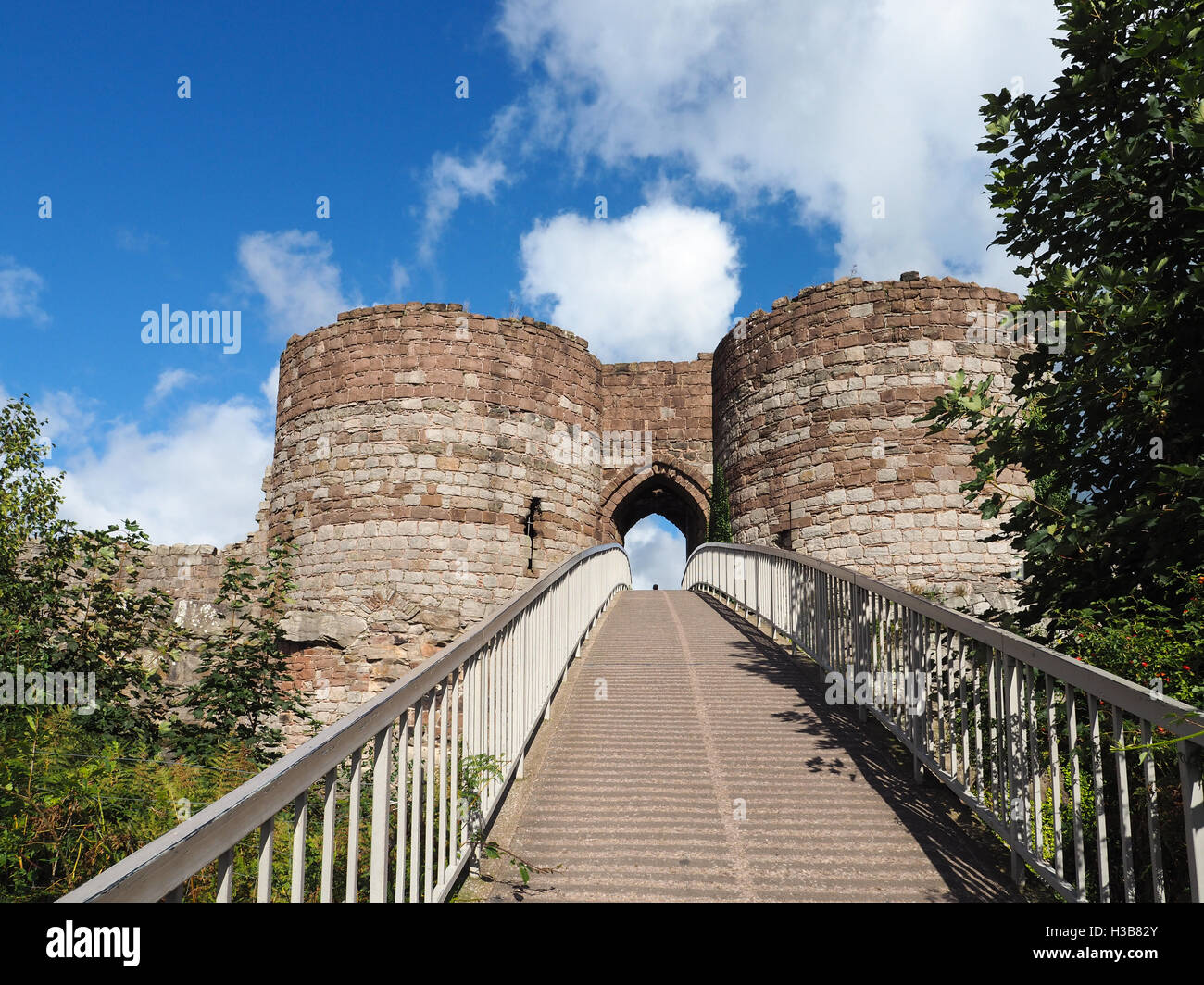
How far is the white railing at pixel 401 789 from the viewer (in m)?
1.83

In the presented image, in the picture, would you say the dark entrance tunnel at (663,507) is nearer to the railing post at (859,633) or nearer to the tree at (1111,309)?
the railing post at (859,633)

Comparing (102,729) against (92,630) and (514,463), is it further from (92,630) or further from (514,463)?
(514,463)

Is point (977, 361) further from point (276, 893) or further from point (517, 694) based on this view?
point (276, 893)

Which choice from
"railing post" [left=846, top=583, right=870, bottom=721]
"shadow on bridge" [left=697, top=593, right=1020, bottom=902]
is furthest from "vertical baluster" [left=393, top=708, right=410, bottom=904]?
"railing post" [left=846, top=583, right=870, bottom=721]

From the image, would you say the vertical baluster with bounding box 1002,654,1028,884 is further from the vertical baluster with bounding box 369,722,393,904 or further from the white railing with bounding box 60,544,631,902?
the vertical baluster with bounding box 369,722,393,904

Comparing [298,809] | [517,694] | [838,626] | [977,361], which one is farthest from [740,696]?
[977,361]

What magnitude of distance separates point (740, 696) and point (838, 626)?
1.03 m

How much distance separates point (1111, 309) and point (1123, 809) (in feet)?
8.65

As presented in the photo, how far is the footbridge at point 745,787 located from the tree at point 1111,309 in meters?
0.84

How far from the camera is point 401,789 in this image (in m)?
3.09

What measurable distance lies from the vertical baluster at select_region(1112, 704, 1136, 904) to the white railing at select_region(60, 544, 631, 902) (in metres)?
2.54

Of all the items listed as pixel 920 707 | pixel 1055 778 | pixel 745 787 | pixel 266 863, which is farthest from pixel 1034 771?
pixel 266 863

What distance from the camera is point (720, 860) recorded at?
3.99 meters

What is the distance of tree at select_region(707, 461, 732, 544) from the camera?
18.9m
